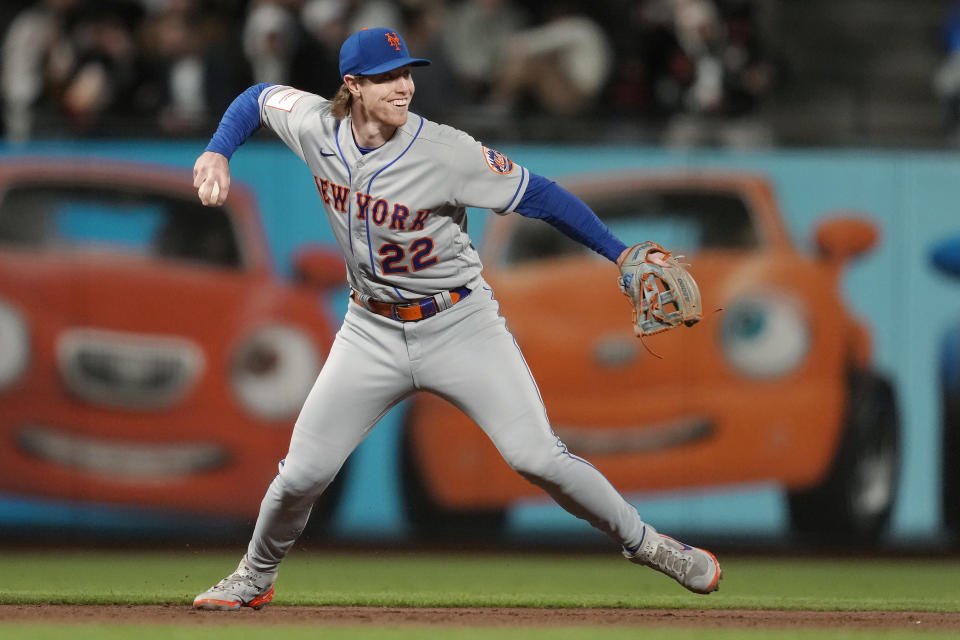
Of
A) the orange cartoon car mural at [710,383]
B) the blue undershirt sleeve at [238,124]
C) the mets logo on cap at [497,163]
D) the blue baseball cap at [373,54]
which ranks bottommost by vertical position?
the orange cartoon car mural at [710,383]

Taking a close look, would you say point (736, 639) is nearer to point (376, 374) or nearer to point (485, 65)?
point (376, 374)

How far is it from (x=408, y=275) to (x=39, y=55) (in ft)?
17.2

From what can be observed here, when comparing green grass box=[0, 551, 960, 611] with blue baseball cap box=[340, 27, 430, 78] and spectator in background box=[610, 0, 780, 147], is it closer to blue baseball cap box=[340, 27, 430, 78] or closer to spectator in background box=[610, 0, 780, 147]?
blue baseball cap box=[340, 27, 430, 78]

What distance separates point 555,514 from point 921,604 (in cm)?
266

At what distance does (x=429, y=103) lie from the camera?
345 inches

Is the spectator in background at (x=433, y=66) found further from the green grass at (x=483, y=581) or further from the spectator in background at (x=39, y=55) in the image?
the green grass at (x=483, y=581)

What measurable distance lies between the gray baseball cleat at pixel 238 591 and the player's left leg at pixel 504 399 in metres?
1.00

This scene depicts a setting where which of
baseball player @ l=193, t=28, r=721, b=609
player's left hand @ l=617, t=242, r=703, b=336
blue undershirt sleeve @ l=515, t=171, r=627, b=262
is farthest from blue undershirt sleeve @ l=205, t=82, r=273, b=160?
player's left hand @ l=617, t=242, r=703, b=336

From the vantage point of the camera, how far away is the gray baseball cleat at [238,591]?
515 cm

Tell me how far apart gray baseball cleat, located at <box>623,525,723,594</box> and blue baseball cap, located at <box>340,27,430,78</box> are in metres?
1.88

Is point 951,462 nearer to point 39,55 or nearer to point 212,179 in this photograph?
point 212,179

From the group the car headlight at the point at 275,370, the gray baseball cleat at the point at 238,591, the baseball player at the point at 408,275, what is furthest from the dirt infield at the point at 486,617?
the car headlight at the point at 275,370

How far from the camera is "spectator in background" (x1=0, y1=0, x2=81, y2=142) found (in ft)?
29.1

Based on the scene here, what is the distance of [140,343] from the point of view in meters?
8.23
